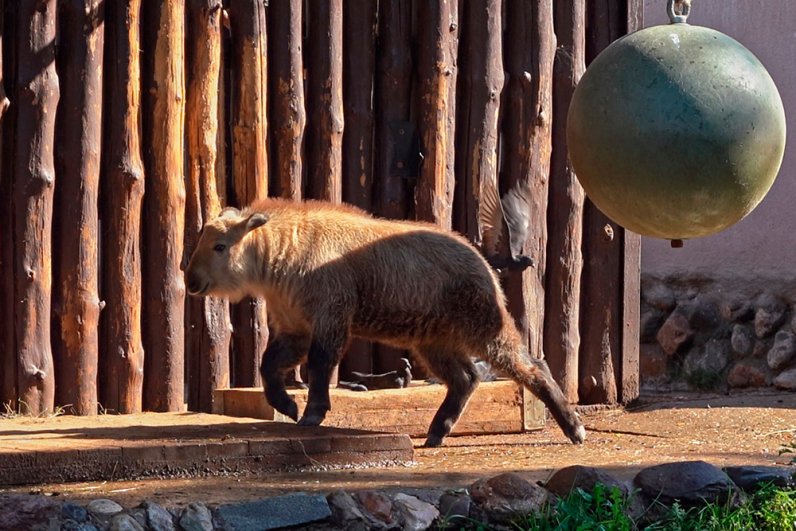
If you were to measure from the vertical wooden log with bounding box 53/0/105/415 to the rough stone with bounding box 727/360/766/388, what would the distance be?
18.5 ft

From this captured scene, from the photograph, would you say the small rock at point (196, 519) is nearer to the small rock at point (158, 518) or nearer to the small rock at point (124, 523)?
the small rock at point (158, 518)

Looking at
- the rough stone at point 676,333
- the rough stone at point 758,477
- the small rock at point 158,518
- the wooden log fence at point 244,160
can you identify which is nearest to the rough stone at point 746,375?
the rough stone at point 676,333

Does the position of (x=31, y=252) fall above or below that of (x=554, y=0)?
below

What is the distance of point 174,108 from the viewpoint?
24.6 feet

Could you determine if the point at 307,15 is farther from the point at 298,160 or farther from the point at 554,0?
the point at 554,0

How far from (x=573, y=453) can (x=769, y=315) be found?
4491 millimetres

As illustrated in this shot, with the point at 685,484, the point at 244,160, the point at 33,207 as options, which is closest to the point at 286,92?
the point at 244,160

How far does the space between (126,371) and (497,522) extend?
2.77 meters

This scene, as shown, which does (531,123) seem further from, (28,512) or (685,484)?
(28,512)

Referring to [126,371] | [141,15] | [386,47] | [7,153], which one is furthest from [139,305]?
[386,47]

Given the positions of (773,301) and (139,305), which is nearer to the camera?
(139,305)

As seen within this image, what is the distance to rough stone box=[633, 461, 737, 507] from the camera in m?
5.51

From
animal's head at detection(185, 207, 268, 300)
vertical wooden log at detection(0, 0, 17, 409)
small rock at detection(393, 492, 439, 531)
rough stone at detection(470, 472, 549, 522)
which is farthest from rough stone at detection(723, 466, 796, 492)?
vertical wooden log at detection(0, 0, 17, 409)

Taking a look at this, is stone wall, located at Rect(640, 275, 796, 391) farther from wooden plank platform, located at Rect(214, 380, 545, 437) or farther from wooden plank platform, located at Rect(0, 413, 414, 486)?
wooden plank platform, located at Rect(0, 413, 414, 486)
